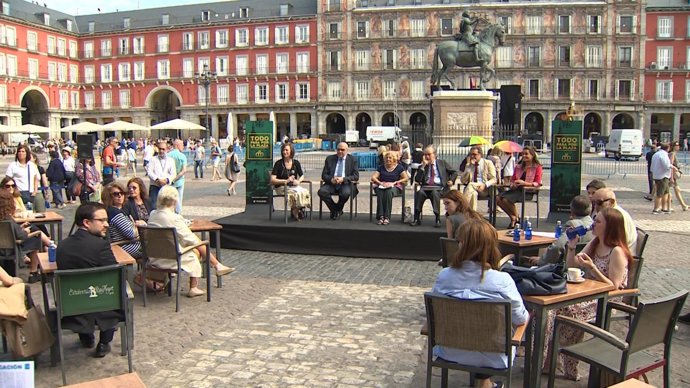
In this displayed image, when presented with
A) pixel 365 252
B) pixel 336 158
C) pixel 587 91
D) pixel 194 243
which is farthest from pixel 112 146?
pixel 587 91

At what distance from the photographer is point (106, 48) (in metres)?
63.4

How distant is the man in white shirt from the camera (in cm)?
1119

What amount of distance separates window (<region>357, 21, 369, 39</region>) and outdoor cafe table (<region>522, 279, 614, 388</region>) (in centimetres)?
5353

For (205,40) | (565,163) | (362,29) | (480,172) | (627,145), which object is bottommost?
(480,172)

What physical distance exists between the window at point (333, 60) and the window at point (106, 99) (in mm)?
23579

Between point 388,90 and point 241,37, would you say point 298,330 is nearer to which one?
point 388,90

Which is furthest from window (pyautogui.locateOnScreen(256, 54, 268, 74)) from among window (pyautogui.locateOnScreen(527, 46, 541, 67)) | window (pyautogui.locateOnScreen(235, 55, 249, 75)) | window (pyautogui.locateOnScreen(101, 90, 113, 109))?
window (pyautogui.locateOnScreen(527, 46, 541, 67))

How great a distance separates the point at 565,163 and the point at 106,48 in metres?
61.7

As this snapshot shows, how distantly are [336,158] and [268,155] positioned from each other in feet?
4.48

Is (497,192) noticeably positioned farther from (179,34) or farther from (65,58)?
(65,58)

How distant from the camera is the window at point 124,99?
208 feet

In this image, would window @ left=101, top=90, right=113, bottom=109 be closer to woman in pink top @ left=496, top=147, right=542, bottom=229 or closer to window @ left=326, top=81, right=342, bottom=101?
window @ left=326, top=81, right=342, bottom=101

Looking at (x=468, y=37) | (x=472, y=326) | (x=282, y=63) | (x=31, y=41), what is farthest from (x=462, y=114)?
(x=31, y=41)

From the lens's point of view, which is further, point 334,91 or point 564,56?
point 334,91
